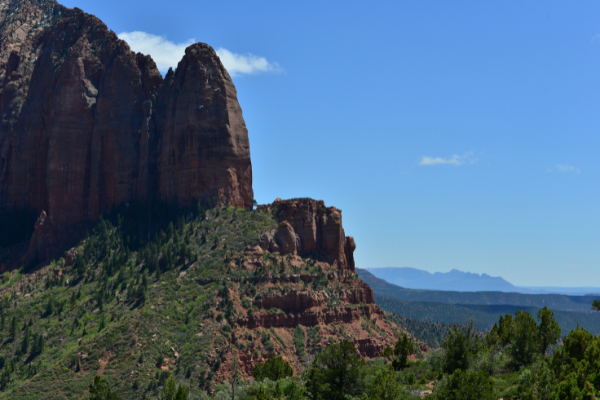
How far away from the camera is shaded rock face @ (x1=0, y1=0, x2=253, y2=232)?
519ft

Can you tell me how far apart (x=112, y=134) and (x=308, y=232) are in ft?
211

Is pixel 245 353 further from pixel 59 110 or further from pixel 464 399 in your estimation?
pixel 59 110

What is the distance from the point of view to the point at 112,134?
16900 cm

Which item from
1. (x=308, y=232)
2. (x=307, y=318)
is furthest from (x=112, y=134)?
(x=307, y=318)

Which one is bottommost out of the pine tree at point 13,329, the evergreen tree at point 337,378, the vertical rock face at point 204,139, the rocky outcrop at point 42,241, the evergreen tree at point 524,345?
the pine tree at point 13,329

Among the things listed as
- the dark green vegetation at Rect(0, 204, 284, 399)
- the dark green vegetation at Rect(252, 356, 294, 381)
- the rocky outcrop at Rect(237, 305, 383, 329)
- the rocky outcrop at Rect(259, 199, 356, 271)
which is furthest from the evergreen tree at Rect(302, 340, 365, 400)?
the rocky outcrop at Rect(259, 199, 356, 271)

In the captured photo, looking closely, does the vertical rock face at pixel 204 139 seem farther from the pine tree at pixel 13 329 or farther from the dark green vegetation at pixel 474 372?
the dark green vegetation at pixel 474 372

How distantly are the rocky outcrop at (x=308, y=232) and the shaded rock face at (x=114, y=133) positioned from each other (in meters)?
17.9

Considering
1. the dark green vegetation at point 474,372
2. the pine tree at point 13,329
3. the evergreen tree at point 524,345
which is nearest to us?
the dark green vegetation at point 474,372

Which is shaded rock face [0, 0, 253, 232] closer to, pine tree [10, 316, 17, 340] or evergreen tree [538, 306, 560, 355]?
pine tree [10, 316, 17, 340]

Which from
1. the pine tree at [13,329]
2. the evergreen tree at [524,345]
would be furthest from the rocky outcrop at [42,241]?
the evergreen tree at [524,345]

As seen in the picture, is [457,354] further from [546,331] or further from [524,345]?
[546,331]

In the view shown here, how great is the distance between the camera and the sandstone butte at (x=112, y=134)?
518 ft

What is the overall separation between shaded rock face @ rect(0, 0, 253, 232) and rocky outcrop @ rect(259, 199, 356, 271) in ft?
58.9
